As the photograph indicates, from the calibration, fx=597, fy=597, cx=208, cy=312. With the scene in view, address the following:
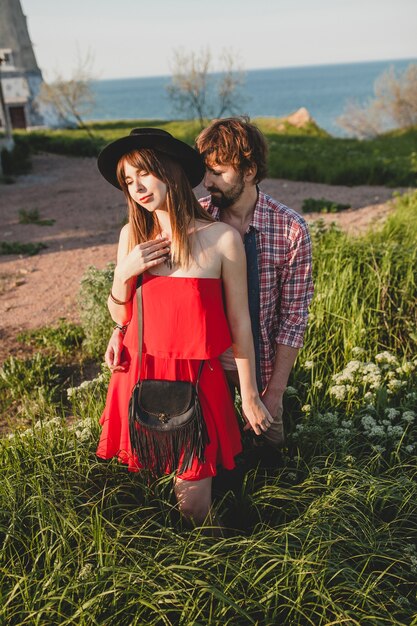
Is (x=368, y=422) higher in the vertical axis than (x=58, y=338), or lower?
higher

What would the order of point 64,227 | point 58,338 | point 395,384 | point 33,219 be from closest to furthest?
point 395,384
point 58,338
point 64,227
point 33,219

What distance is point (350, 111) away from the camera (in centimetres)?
4181

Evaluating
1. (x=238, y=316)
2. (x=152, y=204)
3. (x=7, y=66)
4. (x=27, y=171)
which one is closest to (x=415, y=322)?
(x=238, y=316)

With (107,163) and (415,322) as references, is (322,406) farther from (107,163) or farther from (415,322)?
(107,163)

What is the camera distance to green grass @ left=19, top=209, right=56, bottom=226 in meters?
11.5

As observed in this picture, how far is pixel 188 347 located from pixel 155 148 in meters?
0.82

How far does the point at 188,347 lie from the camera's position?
2492 millimetres

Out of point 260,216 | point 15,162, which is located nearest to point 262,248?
point 260,216

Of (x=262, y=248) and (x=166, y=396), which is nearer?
(x=166, y=396)

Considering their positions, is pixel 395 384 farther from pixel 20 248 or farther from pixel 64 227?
pixel 64 227

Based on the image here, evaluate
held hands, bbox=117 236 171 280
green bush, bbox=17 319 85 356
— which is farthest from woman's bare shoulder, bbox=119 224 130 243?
green bush, bbox=17 319 85 356

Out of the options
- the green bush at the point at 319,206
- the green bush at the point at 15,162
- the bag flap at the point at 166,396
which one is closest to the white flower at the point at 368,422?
the bag flap at the point at 166,396

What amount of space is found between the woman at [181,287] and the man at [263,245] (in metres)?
0.16

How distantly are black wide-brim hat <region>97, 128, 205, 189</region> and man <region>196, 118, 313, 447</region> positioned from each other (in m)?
0.12
